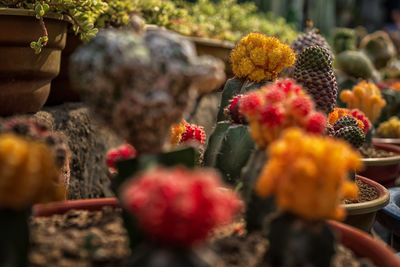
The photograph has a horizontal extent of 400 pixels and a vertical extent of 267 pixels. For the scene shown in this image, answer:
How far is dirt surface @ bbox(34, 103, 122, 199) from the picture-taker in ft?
5.06

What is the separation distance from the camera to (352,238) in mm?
754

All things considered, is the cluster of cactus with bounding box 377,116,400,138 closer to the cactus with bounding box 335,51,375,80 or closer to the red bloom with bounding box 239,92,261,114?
the cactus with bounding box 335,51,375,80

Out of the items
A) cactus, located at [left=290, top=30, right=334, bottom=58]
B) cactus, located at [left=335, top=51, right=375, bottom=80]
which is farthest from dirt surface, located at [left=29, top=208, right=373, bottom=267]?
cactus, located at [left=335, top=51, right=375, bottom=80]

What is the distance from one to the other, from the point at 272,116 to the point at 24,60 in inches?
34.2

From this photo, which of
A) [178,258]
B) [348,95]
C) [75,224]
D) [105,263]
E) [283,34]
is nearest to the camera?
[178,258]

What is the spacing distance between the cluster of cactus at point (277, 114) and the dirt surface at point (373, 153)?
1.17 meters

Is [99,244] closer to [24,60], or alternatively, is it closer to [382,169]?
[24,60]

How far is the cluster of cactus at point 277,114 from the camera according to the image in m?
0.70

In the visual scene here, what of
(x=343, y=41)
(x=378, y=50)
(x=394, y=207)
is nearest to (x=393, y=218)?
(x=394, y=207)

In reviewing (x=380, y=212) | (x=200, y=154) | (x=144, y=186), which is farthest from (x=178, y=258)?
(x=380, y=212)

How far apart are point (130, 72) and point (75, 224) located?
28 centimetres

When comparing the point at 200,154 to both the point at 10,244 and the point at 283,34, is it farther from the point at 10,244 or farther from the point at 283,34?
the point at 283,34

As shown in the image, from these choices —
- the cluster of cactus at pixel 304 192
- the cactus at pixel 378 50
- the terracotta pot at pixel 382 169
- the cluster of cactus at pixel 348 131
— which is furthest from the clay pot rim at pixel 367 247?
the cactus at pixel 378 50

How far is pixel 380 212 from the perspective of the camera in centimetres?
127
